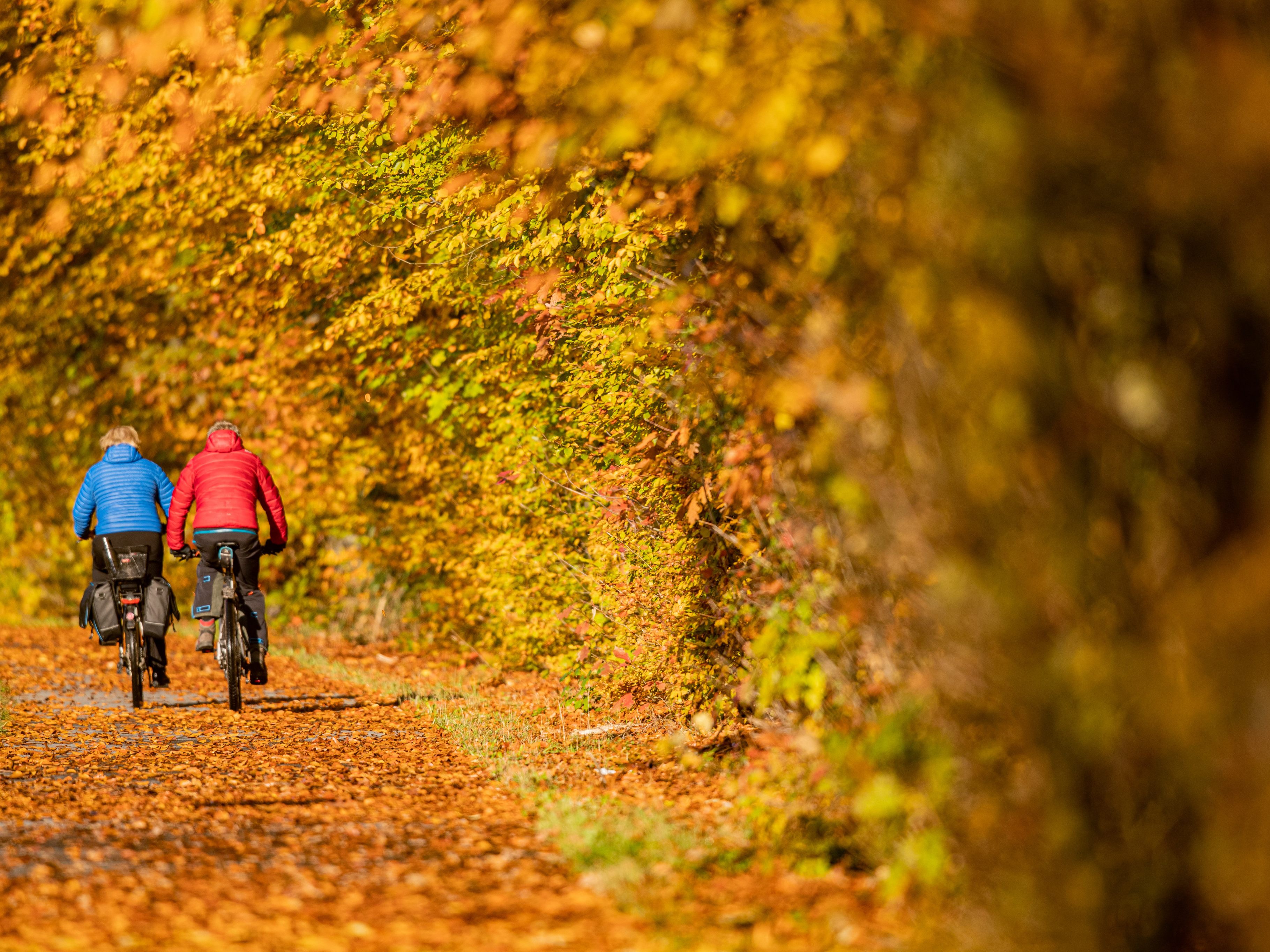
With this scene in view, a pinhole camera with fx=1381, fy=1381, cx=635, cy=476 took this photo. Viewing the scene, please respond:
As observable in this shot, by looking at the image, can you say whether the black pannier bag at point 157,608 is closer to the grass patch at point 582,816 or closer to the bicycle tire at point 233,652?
the bicycle tire at point 233,652

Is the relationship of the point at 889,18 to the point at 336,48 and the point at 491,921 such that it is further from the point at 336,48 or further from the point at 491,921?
the point at 336,48

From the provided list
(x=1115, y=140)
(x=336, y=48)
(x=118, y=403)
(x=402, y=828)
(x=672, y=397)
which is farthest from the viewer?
(x=118, y=403)

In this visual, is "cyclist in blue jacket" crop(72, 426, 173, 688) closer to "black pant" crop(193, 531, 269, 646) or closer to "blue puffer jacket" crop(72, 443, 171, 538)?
"blue puffer jacket" crop(72, 443, 171, 538)

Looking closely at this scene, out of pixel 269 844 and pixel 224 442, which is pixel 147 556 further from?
pixel 269 844

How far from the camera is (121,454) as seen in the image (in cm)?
1023

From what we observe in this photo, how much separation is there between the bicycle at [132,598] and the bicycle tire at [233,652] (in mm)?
750

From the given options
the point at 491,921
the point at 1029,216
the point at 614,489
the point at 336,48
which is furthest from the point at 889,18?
the point at 336,48

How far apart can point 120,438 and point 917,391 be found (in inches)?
320

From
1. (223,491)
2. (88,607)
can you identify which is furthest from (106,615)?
(223,491)

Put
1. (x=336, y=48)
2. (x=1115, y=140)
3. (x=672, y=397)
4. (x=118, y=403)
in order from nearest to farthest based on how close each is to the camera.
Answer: (x=1115, y=140) → (x=672, y=397) → (x=336, y=48) → (x=118, y=403)

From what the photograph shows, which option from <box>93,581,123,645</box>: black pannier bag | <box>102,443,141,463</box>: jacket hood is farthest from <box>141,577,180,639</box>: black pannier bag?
<box>102,443,141,463</box>: jacket hood

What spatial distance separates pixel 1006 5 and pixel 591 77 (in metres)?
1.66

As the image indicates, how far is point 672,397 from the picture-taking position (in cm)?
674

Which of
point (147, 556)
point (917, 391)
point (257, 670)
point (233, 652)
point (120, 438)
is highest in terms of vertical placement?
point (120, 438)
